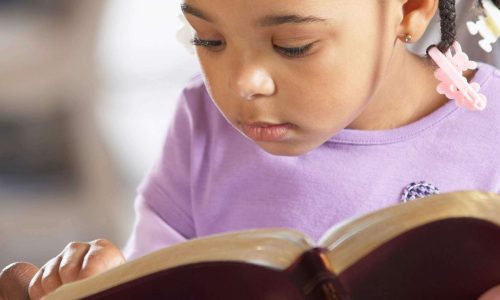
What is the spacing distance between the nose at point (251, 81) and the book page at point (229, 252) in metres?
0.20

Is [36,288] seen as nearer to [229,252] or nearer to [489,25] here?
[229,252]

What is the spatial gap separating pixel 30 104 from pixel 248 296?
1.63 m

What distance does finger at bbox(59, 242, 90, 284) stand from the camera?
0.70 meters

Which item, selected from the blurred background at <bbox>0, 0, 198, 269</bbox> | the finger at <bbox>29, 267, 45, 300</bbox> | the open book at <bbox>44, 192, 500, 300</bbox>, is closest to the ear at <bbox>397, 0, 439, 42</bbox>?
the open book at <bbox>44, 192, 500, 300</bbox>

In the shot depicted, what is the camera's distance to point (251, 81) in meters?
0.75

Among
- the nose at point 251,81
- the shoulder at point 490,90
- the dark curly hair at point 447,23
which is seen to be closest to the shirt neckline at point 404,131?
the shoulder at point 490,90

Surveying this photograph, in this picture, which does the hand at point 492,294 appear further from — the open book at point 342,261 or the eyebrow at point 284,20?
the eyebrow at point 284,20

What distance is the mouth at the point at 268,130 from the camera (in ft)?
2.64

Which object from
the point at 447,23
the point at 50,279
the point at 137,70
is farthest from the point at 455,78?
the point at 137,70

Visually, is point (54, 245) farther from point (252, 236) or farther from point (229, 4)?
point (252, 236)

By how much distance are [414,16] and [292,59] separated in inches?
5.3

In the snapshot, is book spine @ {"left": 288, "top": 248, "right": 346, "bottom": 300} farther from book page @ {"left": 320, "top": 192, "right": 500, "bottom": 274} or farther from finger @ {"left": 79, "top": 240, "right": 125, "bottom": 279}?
finger @ {"left": 79, "top": 240, "right": 125, "bottom": 279}

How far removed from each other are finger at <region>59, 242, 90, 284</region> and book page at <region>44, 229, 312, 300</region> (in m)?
0.13

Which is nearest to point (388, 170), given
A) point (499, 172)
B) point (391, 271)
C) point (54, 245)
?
point (499, 172)
